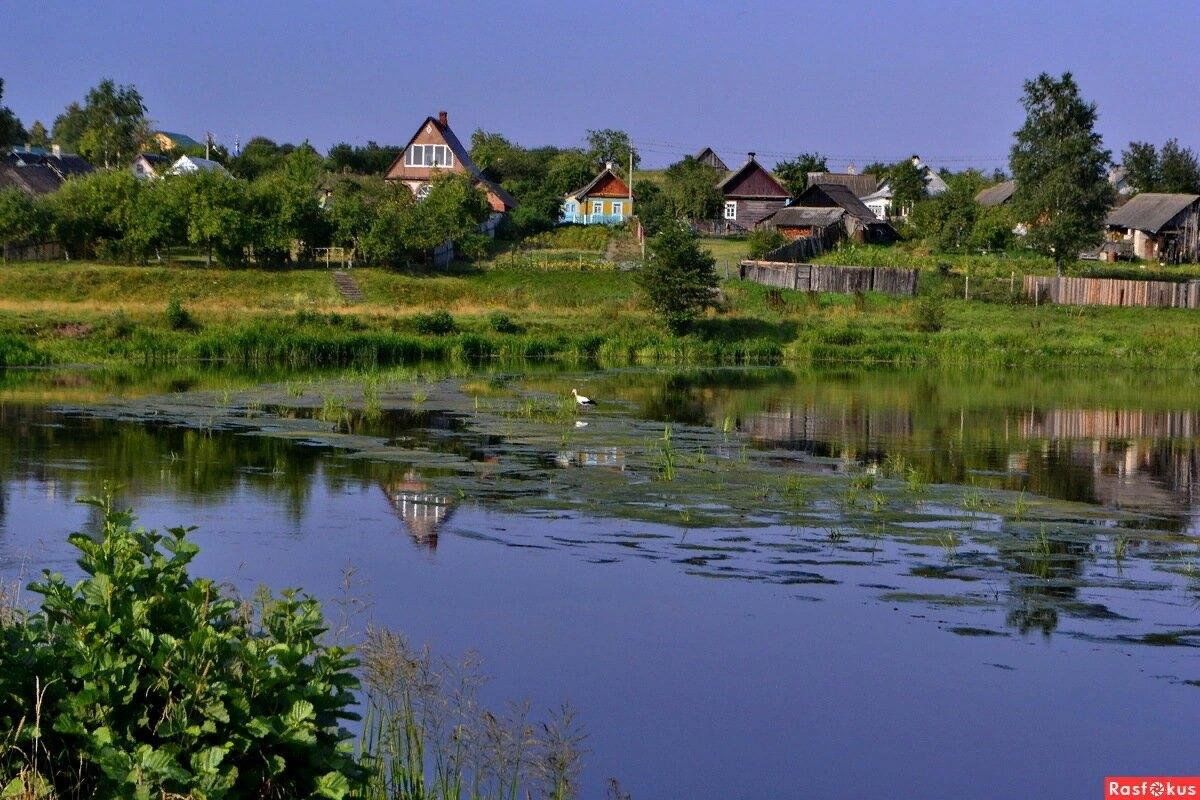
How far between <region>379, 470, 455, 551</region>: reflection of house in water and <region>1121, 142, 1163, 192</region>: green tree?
8738cm

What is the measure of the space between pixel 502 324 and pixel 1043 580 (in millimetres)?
38150

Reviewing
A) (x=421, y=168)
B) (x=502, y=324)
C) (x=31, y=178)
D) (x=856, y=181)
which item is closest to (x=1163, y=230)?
(x=856, y=181)

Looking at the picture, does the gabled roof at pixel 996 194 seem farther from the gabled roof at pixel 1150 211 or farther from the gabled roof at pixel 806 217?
the gabled roof at pixel 806 217

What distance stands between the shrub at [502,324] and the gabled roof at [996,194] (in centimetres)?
4894

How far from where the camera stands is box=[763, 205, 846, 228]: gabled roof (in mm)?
80894

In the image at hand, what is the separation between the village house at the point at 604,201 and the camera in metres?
92.8

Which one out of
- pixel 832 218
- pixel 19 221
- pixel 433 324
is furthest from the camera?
pixel 832 218

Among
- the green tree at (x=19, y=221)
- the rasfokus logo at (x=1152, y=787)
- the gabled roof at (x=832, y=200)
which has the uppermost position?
the gabled roof at (x=832, y=200)

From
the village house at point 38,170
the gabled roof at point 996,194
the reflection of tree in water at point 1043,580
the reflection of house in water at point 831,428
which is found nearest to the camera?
the reflection of tree in water at point 1043,580

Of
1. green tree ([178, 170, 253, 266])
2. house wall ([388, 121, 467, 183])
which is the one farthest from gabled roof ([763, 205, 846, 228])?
green tree ([178, 170, 253, 266])

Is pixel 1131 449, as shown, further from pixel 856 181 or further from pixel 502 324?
pixel 856 181

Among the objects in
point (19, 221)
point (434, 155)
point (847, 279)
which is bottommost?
point (847, 279)

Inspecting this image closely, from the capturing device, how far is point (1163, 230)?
78.4m

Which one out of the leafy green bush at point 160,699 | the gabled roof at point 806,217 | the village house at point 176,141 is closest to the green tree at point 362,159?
the village house at point 176,141
